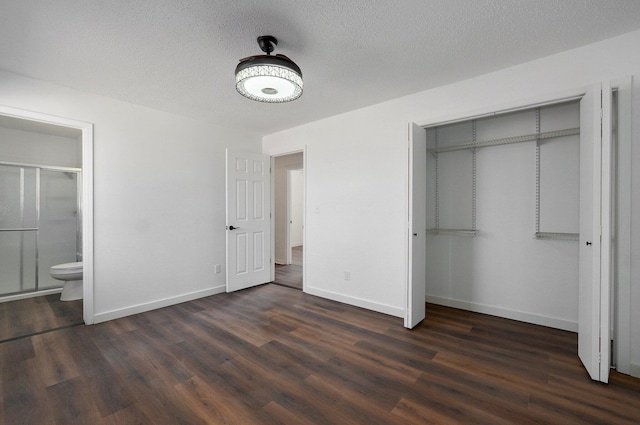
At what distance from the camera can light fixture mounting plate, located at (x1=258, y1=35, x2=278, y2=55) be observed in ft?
6.65

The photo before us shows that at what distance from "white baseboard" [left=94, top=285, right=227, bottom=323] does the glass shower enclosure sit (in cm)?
196

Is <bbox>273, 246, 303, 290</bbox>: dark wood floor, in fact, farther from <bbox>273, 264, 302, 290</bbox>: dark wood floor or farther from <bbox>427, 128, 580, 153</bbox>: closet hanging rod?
<bbox>427, 128, 580, 153</bbox>: closet hanging rod

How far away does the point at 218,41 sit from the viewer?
210cm

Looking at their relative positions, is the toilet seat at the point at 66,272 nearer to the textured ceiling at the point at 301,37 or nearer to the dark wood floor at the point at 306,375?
the dark wood floor at the point at 306,375

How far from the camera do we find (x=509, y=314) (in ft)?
10.0

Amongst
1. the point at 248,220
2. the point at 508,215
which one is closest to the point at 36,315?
the point at 248,220

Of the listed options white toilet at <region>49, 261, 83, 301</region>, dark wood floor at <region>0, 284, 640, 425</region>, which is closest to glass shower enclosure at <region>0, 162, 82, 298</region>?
white toilet at <region>49, 261, 83, 301</region>

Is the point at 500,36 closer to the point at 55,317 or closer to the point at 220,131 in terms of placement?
the point at 220,131

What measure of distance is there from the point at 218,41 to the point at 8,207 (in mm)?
4224

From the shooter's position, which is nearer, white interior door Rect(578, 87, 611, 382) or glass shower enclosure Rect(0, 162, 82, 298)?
white interior door Rect(578, 87, 611, 382)

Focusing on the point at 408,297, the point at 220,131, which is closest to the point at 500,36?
the point at 408,297

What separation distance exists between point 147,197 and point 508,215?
4201mm

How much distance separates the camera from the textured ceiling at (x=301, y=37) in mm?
1762

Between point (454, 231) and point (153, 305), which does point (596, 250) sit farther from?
point (153, 305)
